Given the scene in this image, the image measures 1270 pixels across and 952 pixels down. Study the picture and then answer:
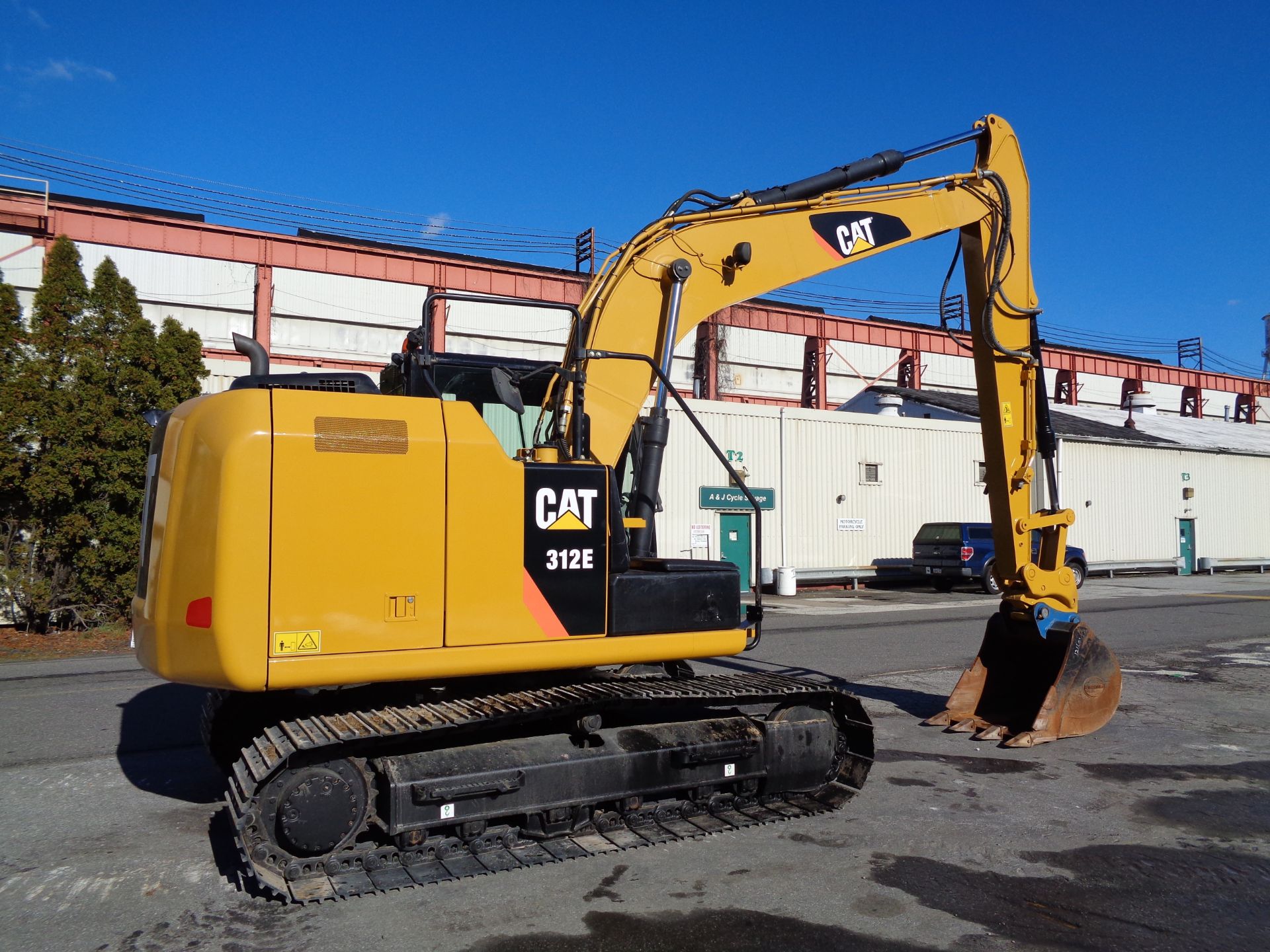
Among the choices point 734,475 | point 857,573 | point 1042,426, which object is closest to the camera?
point 734,475

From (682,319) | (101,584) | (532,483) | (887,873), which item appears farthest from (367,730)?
(101,584)

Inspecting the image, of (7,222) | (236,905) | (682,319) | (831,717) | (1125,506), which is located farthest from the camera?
(1125,506)

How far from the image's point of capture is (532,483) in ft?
17.1

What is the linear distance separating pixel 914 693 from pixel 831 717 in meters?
4.28

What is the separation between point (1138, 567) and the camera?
104 feet

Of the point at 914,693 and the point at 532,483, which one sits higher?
the point at 532,483

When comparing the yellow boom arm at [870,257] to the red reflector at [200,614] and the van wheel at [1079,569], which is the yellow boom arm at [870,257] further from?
the van wheel at [1079,569]

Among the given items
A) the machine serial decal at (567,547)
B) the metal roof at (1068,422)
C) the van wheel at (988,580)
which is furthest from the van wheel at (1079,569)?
the machine serial decal at (567,547)

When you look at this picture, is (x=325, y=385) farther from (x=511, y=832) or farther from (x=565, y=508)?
(x=511, y=832)

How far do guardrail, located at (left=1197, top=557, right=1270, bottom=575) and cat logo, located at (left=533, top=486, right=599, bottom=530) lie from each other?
112 ft

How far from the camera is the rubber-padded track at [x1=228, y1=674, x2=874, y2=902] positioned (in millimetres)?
4586

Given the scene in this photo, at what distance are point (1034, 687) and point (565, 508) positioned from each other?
5.05m

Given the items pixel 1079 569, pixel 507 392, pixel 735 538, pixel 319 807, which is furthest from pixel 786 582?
pixel 319 807

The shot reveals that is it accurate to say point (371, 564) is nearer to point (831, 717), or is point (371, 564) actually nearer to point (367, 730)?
point (367, 730)
